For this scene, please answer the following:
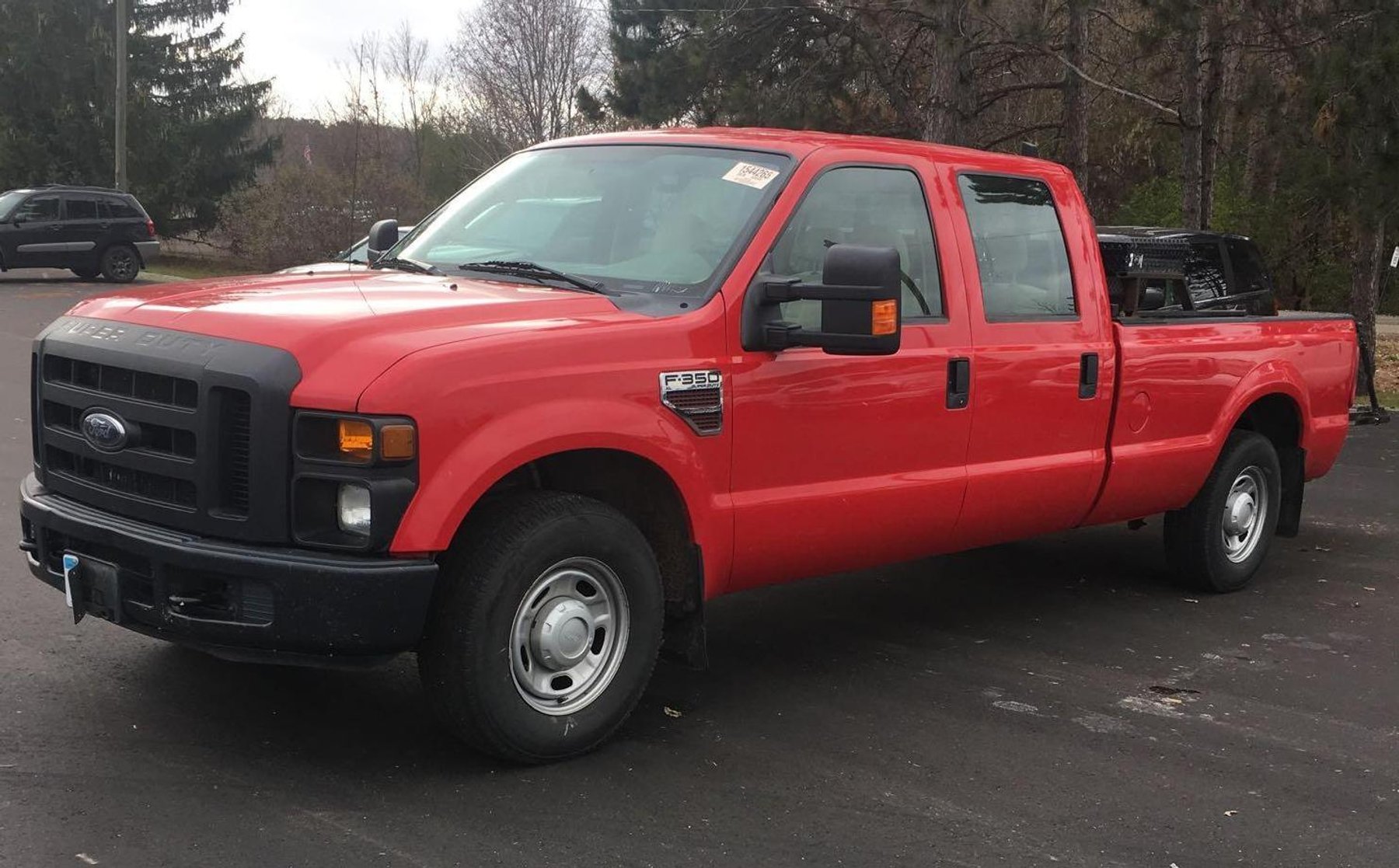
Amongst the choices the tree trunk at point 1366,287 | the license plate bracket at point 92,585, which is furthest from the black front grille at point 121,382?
the tree trunk at point 1366,287

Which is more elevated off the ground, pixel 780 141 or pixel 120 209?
pixel 120 209

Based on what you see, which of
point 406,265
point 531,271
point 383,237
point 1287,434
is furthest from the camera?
point 1287,434

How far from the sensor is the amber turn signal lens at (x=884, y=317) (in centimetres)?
458

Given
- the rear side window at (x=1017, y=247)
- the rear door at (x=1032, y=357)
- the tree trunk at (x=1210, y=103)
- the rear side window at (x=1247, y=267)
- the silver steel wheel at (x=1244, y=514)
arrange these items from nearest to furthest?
the rear door at (x=1032, y=357)
the rear side window at (x=1017, y=247)
the silver steel wheel at (x=1244, y=514)
the rear side window at (x=1247, y=267)
the tree trunk at (x=1210, y=103)

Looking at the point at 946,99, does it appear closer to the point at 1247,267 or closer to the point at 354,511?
the point at 1247,267

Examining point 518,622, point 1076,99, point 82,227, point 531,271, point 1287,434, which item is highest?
point 1076,99

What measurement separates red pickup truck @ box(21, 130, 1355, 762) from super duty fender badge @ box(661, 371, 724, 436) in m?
0.01

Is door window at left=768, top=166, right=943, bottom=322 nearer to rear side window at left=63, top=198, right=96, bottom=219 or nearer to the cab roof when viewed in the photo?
the cab roof

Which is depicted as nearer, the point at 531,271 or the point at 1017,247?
the point at 531,271

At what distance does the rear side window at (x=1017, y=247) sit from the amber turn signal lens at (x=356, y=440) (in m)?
2.70

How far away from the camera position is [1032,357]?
5.83 m

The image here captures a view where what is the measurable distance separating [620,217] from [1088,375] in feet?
7.05

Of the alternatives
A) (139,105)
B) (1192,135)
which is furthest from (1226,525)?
(139,105)

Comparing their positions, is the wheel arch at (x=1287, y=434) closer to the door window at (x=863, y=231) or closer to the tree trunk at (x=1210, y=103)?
the door window at (x=863, y=231)
